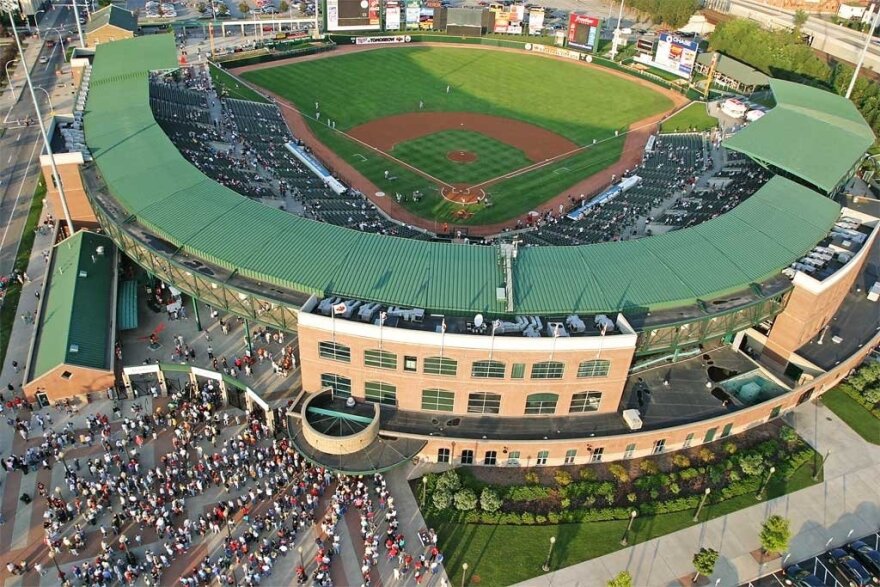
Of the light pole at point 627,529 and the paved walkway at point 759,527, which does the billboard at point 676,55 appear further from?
the light pole at point 627,529

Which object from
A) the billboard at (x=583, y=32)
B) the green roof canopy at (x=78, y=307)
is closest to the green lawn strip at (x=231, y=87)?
the green roof canopy at (x=78, y=307)

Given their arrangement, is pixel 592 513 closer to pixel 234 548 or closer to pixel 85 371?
pixel 234 548

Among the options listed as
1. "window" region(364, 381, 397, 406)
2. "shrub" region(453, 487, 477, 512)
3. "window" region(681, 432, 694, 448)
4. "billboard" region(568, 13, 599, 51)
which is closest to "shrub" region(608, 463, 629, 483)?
"window" region(681, 432, 694, 448)

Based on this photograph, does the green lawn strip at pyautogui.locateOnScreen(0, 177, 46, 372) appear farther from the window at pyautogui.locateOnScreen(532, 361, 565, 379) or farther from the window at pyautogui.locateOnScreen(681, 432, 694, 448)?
the window at pyautogui.locateOnScreen(681, 432, 694, 448)

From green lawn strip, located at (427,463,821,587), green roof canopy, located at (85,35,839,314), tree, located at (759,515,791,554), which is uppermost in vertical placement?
green roof canopy, located at (85,35,839,314)

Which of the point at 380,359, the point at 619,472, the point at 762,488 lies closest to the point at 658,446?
the point at 619,472

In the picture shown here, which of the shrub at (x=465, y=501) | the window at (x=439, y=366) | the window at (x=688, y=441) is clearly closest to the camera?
the window at (x=439, y=366)

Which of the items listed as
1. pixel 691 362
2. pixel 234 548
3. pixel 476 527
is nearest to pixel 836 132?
pixel 691 362
